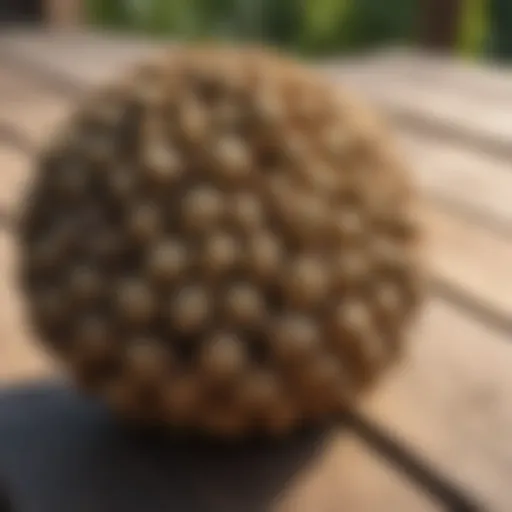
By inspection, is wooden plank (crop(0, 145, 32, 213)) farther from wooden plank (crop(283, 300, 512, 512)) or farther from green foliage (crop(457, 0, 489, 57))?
green foliage (crop(457, 0, 489, 57))

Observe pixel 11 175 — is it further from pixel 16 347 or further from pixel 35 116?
pixel 16 347

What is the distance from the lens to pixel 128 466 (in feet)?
1.60

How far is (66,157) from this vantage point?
0.48 meters

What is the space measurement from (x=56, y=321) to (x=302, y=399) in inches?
4.2

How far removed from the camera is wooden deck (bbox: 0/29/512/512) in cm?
50

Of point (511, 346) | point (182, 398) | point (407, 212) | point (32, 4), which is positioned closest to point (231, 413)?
point (182, 398)

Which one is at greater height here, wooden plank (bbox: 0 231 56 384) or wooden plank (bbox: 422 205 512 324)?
wooden plank (bbox: 0 231 56 384)

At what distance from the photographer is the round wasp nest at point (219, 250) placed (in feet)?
1.44

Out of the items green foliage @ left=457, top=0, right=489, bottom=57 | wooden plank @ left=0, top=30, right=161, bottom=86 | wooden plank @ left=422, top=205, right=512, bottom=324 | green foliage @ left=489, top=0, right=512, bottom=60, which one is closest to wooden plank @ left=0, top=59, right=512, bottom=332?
wooden plank @ left=422, top=205, right=512, bottom=324

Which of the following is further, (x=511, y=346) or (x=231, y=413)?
(x=511, y=346)

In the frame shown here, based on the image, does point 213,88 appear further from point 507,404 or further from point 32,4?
point 32,4

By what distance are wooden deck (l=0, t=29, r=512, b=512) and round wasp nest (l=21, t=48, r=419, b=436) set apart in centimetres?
→ 5

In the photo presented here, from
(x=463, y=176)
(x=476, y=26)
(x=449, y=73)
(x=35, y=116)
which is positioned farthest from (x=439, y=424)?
(x=476, y=26)

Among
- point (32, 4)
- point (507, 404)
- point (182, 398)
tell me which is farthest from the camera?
point (32, 4)
